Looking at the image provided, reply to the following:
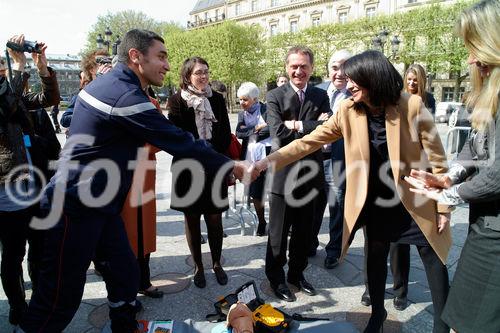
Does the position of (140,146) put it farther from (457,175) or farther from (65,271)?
(457,175)

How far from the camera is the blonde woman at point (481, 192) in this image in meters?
1.68

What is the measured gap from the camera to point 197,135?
3438 millimetres

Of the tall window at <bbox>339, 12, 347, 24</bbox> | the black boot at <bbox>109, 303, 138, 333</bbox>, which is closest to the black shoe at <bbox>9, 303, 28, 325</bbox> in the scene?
the black boot at <bbox>109, 303, 138, 333</bbox>

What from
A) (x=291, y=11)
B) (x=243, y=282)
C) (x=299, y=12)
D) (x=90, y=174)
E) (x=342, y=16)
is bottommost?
(x=243, y=282)

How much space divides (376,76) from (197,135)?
1.71 metres

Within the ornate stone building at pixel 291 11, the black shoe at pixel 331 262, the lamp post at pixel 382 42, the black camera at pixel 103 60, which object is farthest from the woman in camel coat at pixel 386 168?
the ornate stone building at pixel 291 11

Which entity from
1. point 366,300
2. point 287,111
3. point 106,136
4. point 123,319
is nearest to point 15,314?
point 123,319

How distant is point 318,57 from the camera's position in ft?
136

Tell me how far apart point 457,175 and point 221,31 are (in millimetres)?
42722

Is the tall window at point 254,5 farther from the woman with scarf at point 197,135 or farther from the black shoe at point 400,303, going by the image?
the black shoe at point 400,303

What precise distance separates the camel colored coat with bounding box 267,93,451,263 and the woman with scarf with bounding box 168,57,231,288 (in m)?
1.26

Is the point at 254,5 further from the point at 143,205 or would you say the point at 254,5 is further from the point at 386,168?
the point at 386,168

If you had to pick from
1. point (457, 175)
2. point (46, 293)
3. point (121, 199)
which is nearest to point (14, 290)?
point (46, 293)

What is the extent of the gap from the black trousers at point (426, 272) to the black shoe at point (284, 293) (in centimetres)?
81
